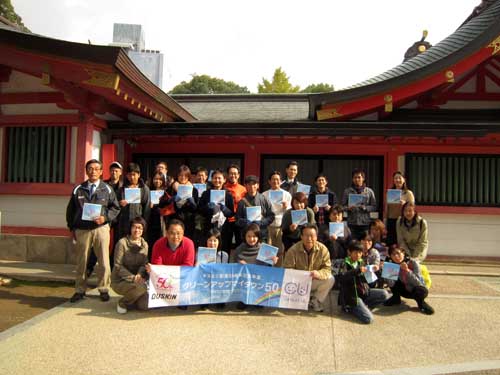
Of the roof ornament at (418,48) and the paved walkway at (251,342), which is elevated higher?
the roof ornament at (418,48)

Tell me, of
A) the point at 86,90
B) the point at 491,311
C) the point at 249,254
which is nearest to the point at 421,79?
the point at 491,311

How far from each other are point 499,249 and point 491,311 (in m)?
3.10

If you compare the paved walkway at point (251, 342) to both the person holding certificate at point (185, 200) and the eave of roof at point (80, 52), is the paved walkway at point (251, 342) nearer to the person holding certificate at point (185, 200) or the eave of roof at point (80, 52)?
the person holding certificate at point (185, 200)

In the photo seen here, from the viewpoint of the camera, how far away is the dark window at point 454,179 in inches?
296

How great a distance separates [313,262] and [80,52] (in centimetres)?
433

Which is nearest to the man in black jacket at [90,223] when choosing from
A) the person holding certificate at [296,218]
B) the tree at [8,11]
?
the person holding certificate at [296,218]

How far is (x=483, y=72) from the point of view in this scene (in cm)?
759

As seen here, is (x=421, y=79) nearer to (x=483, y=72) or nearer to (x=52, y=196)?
(x=483, y=72)

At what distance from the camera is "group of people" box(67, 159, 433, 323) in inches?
186

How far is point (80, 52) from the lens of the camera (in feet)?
17.9

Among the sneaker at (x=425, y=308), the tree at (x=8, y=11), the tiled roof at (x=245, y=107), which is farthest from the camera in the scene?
the tree at (x=8, y=11)

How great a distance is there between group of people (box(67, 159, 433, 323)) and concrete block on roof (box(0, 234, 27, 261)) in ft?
7.38

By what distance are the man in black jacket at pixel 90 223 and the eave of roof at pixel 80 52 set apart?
1.45m

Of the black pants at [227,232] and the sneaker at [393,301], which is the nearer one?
the sneaker at [393,301]
